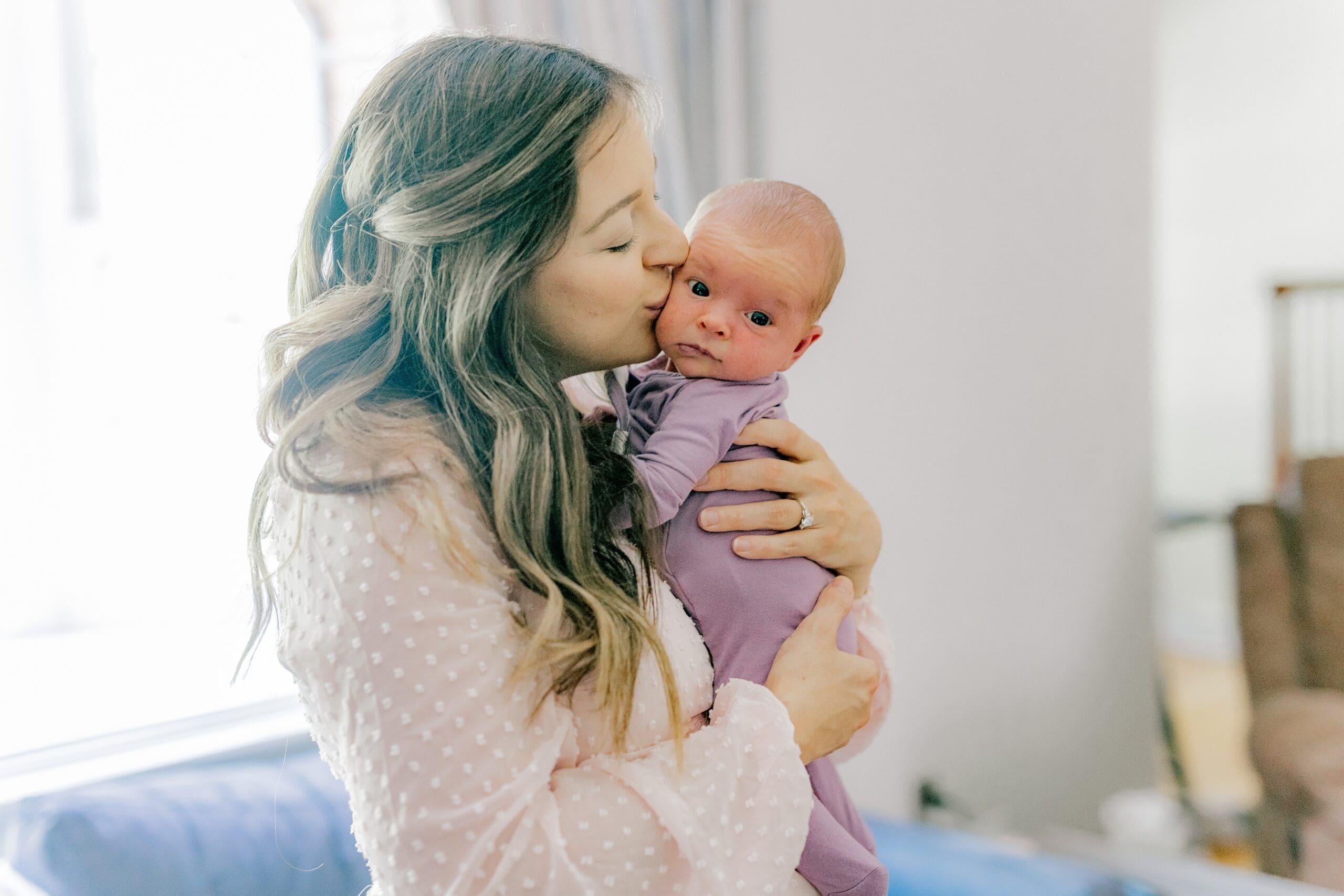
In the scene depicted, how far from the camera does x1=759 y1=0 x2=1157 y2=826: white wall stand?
246 cm

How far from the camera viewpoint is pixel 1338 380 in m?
2.55

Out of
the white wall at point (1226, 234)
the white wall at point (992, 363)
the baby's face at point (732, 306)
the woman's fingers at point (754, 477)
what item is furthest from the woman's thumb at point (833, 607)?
the white wall at point (1226, 234)

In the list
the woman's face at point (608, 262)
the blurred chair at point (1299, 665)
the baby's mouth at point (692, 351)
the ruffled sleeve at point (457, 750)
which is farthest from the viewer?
the blurred chair at point (1299, 665)

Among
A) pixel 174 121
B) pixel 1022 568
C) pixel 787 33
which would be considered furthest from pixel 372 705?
pixel 1022 568

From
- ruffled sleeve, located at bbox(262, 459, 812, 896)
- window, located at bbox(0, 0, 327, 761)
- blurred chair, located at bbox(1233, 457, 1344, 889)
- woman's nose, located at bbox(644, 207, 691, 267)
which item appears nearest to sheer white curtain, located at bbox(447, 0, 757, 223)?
window, located at bbox(0, 0, 327, 761)

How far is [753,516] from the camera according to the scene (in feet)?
Answer: 3.34

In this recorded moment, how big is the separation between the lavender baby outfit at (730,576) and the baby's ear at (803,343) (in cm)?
6

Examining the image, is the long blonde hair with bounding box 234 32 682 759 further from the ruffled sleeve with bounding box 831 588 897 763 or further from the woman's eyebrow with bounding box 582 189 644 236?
the ruffled sleeve with bounding box 831 588 897 763

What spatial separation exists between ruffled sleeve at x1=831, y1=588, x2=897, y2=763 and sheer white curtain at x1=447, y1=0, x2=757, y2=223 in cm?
108

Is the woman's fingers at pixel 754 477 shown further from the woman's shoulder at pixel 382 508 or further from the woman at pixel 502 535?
the woman's shoulder at pixel 382 508

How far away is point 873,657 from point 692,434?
1.43 ft

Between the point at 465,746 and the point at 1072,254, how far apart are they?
2726 mm

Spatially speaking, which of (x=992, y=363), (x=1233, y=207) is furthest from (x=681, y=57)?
(x=1233, y=207)

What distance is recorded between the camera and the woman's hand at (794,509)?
3.33 ft
